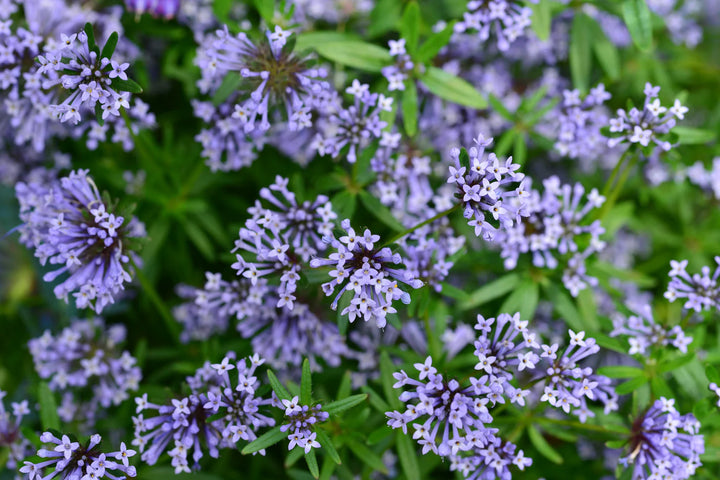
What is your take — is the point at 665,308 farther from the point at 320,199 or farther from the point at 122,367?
the point at 122,367

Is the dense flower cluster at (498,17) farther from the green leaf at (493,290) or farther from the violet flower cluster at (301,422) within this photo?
the violet flower cluster at (301,422)

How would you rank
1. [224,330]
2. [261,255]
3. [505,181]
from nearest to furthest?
[505,181], [261,255], [224,330]

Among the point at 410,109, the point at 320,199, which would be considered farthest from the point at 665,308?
the point at 320,199

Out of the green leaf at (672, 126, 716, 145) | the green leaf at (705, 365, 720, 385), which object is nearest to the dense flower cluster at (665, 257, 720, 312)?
the green leaf at (705, 365, 720, 385)

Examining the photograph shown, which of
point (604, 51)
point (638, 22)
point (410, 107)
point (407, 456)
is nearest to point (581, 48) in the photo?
point (604, 51)

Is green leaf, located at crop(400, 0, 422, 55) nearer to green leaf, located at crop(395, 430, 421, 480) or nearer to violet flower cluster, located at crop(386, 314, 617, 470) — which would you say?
violet flower cluster, located at crop(386, 314, 617, 470)

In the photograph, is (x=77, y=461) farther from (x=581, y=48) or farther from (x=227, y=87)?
(x=581, y=48)

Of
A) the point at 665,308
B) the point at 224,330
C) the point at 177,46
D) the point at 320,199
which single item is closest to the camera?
the point at 320,199

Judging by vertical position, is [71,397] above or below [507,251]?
below
